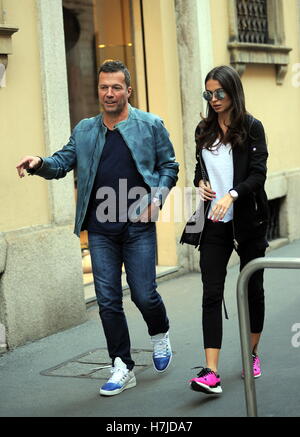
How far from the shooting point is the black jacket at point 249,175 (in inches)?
214

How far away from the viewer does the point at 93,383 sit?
588 centimetres

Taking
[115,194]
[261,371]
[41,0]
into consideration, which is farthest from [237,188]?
[41,0]

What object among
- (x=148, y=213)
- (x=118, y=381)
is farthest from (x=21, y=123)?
(x=118, y=381)

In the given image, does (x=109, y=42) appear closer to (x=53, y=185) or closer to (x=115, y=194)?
(x=53, y=185)

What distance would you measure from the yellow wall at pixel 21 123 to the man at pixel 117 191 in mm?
1428

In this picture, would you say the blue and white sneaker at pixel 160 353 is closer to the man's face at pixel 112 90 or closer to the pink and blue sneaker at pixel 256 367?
the pink and blue sneaker at pixel 256 367

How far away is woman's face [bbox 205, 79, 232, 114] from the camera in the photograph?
5.41 m

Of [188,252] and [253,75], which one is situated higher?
[253,75]

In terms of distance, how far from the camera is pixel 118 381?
5.55 m

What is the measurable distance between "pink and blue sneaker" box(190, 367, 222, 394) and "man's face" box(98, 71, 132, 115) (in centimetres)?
160

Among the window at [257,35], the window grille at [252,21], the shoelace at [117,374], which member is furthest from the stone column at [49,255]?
the window grille at [252,21]

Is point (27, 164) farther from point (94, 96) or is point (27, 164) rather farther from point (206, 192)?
point (94, 96)

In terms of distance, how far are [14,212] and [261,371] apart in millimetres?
2333

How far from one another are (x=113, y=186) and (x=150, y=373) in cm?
128
